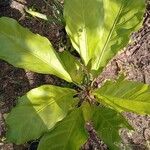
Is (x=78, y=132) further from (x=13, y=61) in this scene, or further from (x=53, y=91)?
(x=13, y=61)

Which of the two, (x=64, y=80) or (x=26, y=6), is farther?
(x=26, y=6)

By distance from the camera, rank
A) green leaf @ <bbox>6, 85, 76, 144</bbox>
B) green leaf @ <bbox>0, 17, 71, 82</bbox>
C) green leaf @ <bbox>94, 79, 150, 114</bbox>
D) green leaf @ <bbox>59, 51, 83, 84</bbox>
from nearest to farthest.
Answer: green leaf @ <bbox>94, 79, 150, 114</bbox>, green leaf @ <bbox>6, 85, 76, 144</bbox>, green leaf @ <bbox>0, 17, 71, 82</bbox>, green leaf @ <bbox>59, 51, 83, 84</bbox>

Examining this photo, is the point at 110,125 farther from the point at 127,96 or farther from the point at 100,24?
the point at 100,24

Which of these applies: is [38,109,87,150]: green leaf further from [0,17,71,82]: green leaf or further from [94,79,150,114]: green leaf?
[0,17,71,82]: green leaf

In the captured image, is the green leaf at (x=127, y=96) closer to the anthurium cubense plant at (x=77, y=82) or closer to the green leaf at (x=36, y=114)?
the anthurium cubense plant at (x=77, y=82)

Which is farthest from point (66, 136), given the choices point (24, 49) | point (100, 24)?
point (100, 24)

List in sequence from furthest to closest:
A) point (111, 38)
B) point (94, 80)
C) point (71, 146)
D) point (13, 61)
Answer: point (94, 80), point (111, 38), point (13, 61), point (71, 146)

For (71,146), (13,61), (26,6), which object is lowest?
(71,146)

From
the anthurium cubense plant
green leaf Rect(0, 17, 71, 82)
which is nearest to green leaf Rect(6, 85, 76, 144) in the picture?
the anthurium cubense plant

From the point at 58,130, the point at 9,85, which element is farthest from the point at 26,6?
the point at 58,130
